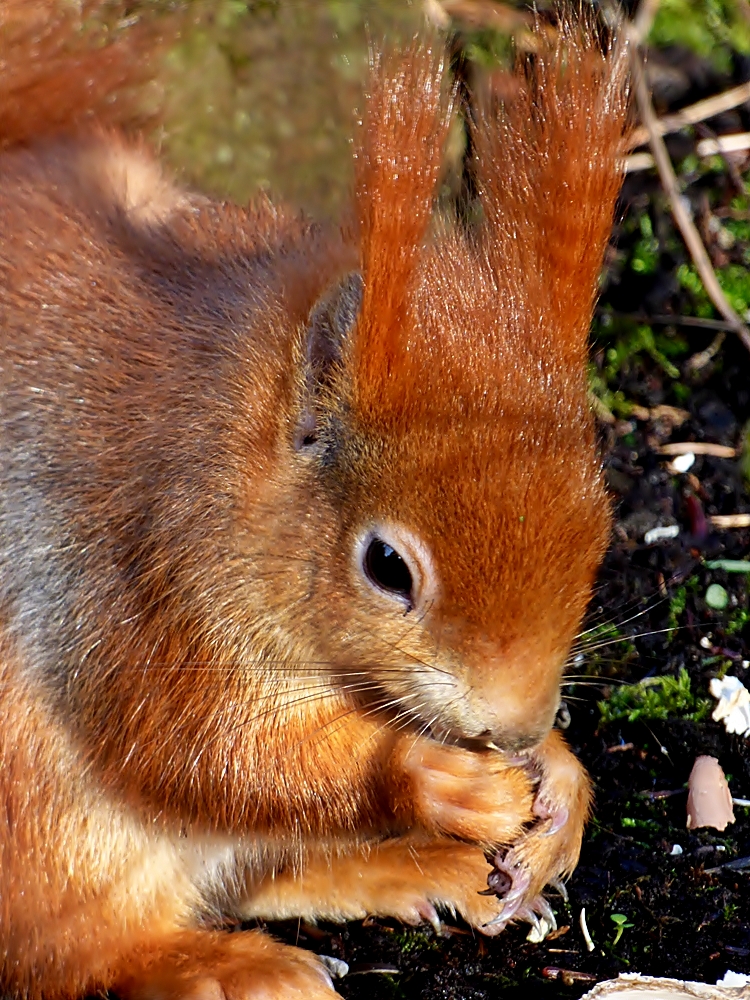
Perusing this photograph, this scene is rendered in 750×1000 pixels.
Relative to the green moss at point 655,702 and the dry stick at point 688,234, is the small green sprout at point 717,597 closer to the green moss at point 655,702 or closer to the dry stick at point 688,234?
the green moss at point 655,702

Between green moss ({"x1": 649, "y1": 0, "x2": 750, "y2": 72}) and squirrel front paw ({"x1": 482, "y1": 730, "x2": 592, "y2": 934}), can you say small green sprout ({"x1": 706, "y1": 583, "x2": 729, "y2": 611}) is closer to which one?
squirrel front paw ({"x1": 482, "y1": 730, "x2": 592, "y2": 934})

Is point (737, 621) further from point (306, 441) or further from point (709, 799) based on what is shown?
point (306, 441)

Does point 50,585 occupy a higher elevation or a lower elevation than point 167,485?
lower

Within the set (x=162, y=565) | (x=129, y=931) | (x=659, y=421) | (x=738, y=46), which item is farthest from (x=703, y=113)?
(x=129, y=931)

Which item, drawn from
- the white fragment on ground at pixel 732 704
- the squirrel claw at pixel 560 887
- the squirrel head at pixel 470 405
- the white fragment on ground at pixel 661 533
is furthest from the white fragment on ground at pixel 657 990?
the white fragment on ground at pixel 661 533

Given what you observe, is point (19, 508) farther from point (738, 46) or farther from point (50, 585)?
point (738, 46)

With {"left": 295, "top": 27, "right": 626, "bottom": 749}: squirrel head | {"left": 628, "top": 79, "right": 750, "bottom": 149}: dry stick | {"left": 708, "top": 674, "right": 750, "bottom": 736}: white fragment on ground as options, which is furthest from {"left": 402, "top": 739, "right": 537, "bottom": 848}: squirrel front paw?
{"left": 628, "top": 79, "right": 750, "bottom": 149}: dry stick
